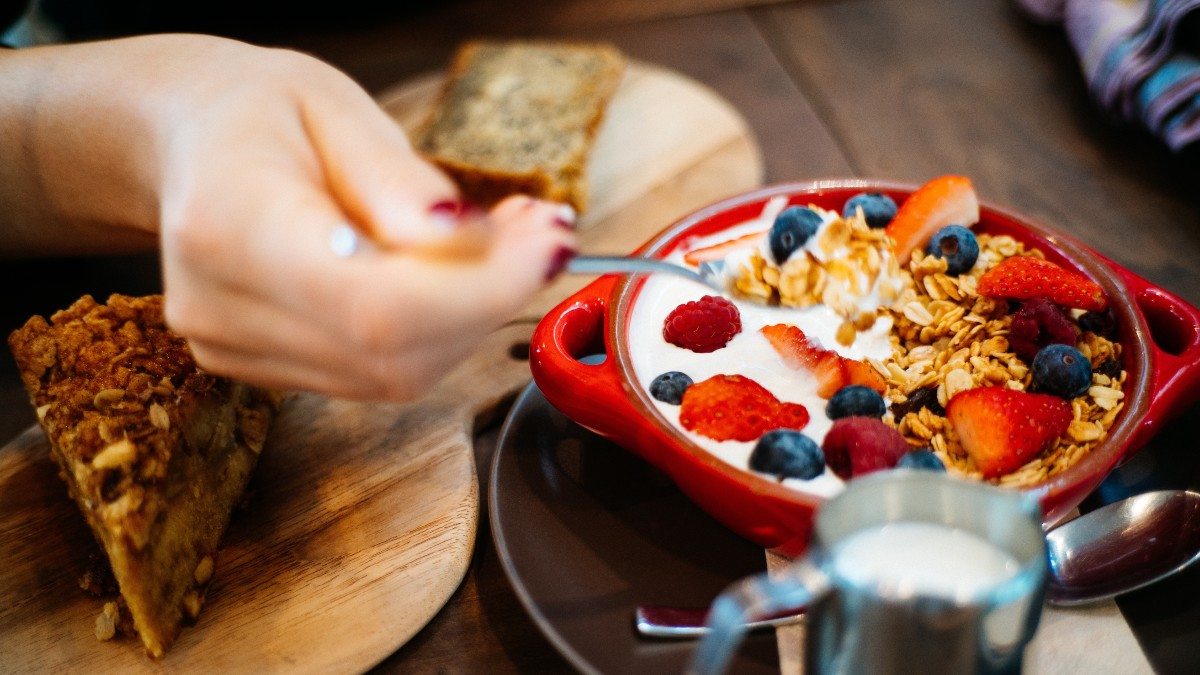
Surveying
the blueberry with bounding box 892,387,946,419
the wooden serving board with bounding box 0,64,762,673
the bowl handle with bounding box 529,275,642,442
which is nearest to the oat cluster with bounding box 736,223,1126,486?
the blueberry with bounding box 892,387,946,419

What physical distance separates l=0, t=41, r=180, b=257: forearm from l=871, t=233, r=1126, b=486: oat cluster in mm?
949

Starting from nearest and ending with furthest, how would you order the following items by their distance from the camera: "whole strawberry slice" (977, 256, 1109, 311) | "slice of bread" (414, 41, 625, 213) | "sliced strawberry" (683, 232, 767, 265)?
"whole strawberry slice" (977, 256, 1109, 311), "sliced strawberry" (683, 232, 767, 265), "slice of bread" (414, 41, 625, 213)

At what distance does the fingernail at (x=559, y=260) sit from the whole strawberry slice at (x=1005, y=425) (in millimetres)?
499

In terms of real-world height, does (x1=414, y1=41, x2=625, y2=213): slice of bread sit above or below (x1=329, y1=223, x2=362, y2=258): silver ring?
below

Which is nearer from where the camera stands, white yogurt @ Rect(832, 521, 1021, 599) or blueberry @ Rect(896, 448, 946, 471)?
white yogurt @ Rect(832, 521, 1021, 599)

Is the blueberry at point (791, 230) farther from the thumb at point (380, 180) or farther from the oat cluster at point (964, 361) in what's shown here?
the thumb at point (380, 180)

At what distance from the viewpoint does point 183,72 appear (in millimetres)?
1143

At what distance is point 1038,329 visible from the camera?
3.77ft

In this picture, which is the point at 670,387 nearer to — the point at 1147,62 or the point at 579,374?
A: the point at 579,374

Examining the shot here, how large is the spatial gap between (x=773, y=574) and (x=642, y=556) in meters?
0.15

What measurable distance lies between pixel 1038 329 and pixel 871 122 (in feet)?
3.05

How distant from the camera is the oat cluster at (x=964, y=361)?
3.46ft

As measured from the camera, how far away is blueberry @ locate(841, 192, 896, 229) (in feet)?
4.39

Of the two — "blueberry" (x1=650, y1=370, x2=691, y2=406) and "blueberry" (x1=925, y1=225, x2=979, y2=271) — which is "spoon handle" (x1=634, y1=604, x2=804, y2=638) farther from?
"blueberry" (x1=925, y1=225, x2=979, y2=271)
